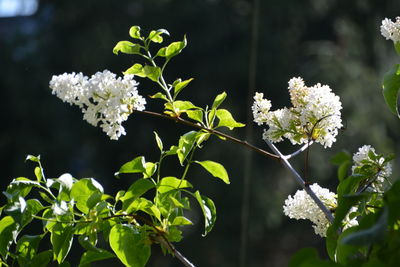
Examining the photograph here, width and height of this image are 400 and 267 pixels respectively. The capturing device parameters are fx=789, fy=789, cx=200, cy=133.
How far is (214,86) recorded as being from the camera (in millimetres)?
7254

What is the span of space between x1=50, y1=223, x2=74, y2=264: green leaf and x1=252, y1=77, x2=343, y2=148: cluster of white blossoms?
0.16 meters

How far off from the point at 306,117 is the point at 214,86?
22.0ft

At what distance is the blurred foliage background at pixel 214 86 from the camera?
22.7ft

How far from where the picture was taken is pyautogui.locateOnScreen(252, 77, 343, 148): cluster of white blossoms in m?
0.56

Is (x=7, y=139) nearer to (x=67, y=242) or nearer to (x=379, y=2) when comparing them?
(x=379, y=2)

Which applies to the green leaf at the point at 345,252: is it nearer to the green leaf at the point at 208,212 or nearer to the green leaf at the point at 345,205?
the green leaf at the point at 345,205

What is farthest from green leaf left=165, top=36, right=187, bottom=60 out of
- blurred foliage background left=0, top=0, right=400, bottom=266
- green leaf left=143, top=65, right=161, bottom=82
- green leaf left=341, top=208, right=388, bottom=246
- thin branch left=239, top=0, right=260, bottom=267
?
blurred foliage background left=0, top=0, right=400, bottom=266

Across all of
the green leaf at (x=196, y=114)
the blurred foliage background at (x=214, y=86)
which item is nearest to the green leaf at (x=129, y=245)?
the green leaf at (x=196, y=114)

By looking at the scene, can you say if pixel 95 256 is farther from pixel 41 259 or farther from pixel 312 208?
pixel 312 208

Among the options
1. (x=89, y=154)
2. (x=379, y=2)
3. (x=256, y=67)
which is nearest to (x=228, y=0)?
(x=256, y=67)

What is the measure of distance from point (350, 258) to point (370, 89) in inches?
283

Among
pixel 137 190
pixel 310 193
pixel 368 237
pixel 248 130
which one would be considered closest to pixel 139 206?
pixel 137 190

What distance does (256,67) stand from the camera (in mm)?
7215

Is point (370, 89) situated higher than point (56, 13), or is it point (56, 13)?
point (56, 13)
